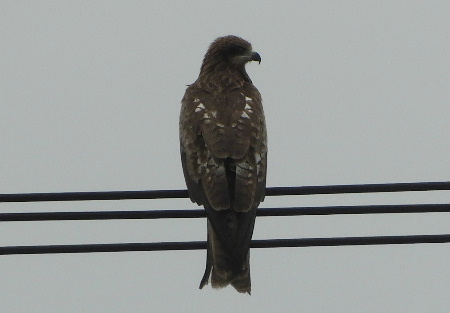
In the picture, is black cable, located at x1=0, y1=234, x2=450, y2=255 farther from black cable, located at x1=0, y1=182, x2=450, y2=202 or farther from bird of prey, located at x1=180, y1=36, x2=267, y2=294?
bird of prey, located at x1=180, y1=36, x2=267, y2=294

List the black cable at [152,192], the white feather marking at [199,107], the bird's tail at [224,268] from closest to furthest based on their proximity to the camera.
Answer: the black cable at [152,192], the bird's tail at [224,268], the white feather marking at [199,107]

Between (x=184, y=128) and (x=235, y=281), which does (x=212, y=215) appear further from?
(x=184, y=128)

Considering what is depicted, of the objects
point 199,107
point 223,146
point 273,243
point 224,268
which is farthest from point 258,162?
point 273,243

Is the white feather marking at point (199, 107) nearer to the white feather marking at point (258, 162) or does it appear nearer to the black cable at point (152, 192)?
the white feather marking at point (258, 162)

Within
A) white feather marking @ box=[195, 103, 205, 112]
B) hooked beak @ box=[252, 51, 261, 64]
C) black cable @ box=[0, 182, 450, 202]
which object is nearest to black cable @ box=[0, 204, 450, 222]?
black cable @ box=[0, 182, 450, 202]

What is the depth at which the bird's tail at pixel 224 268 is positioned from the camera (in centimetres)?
864

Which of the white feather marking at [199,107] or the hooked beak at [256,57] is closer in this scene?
the white feather marking at [199,107]

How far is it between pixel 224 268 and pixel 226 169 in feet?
2.70

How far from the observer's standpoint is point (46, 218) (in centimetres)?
723

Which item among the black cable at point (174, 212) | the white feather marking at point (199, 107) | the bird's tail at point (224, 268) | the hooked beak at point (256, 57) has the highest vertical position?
the hooked beak at point (256, 57)

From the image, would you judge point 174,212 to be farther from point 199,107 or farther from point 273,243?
point 199,107

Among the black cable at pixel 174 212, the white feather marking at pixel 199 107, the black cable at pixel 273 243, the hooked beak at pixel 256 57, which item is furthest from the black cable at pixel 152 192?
the hooked beak at pixel 256 57

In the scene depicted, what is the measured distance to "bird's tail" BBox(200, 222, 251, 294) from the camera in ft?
28.3

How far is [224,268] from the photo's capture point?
28.4 feet
